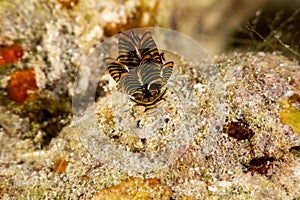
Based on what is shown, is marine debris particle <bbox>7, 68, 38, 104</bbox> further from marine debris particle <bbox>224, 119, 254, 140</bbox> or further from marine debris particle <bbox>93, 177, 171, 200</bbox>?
marine debris particle <bbox>224, 119, 254, 140</bbox>

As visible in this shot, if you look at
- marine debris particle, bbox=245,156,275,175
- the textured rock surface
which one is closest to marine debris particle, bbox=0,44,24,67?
the textured rock surface

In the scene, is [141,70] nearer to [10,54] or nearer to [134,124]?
[134,124]

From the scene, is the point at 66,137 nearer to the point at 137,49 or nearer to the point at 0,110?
the point at 0,110

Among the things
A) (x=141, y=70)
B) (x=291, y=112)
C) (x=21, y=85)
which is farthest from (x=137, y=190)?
(x=21, y=85)

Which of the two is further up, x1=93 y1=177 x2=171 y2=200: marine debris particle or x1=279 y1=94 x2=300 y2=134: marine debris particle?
x1=279 y1=94 x2=300 y2=134: marine debris particle

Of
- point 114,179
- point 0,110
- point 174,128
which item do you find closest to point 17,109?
point 0,110
